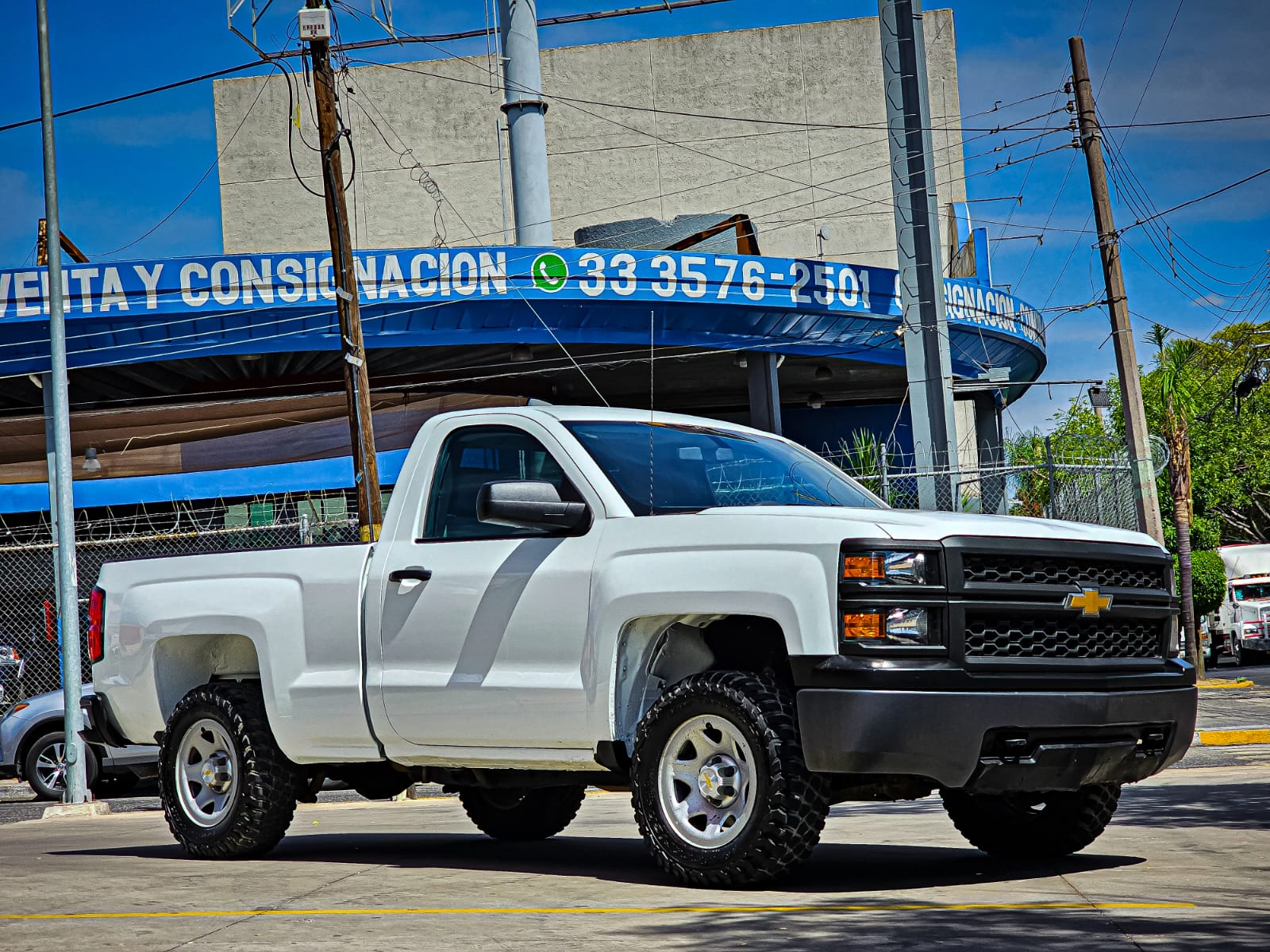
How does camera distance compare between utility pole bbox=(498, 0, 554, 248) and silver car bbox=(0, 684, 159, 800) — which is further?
utility pole bbox=(498, 0, 554, 248)

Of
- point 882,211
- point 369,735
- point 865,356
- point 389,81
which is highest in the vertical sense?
point 389,81

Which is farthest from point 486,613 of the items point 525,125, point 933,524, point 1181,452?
point 1181,452

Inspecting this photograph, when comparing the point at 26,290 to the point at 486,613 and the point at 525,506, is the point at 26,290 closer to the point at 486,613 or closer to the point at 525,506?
the point at 486,613

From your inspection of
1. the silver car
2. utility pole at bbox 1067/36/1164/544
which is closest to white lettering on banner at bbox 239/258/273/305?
the silver car

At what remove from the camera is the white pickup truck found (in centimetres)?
579

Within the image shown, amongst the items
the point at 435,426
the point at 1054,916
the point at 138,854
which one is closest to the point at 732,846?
the point at 1054,916

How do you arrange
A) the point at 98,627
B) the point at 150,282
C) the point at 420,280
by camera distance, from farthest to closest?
the point at 420,280, the point at 150,282, the point at 98,627

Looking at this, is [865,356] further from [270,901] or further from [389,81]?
[270,901]

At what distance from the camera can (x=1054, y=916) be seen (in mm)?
5258

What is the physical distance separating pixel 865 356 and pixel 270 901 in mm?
27659

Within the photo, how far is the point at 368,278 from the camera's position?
2731 centimetres

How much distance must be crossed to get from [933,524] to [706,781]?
4.51 ft

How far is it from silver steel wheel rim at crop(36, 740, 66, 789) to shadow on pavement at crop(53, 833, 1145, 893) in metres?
7.30

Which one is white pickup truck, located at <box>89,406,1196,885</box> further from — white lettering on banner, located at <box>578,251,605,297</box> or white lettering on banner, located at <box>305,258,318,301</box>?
white lettering on banner, located at <box>578,251,605,297</box>
